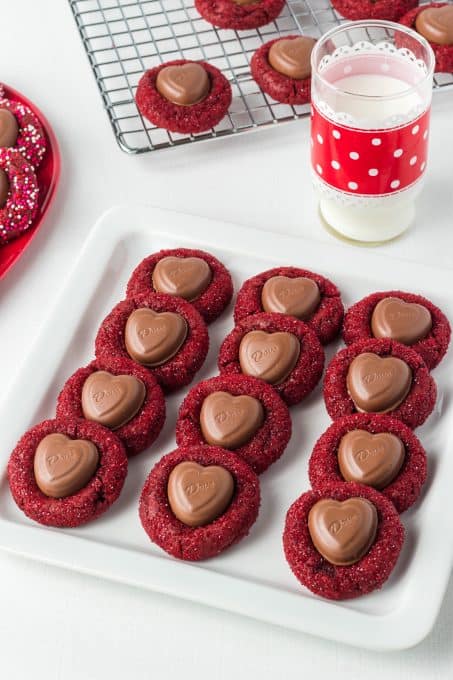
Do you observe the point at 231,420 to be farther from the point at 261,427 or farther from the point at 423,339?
the point at 423,339

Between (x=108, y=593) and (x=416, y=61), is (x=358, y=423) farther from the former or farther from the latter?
(x=416, y=61)

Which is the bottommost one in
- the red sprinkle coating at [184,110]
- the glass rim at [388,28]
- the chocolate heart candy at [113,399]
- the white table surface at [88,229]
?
the white table surface at [88,229]

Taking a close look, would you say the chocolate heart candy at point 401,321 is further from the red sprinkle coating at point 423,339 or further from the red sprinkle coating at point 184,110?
the red sprinkle coating at point 184,110

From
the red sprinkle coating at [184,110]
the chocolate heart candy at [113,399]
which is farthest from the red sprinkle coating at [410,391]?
the red sprinkle coating at [184,110]

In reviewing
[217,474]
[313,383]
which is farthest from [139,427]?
[313,383]

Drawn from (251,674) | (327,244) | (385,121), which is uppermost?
(385,121)

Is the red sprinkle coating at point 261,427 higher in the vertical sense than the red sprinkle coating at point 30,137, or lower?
lower
